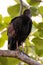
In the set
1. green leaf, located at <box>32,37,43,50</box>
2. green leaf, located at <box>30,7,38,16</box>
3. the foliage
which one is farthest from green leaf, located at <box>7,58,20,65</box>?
green leaf, located at <box>30,7,38,16</box>

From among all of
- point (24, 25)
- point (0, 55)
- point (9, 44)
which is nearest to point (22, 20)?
point (24, 25)

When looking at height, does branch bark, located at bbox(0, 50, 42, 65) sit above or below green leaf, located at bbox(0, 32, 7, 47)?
below

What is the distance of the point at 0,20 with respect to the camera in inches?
50.6

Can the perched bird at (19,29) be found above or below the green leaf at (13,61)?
above

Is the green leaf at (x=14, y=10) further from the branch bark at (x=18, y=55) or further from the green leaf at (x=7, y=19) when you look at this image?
the branch bark at (x=18, y=55)

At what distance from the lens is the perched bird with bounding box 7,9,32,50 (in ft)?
4.16

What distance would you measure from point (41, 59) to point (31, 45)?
0.08 meters

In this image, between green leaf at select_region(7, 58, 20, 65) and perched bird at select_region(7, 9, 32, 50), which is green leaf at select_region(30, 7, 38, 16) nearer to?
perched bird at select_region(7, 9, 32, 50)

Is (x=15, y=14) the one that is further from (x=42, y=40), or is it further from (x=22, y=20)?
(x=42, y=40)

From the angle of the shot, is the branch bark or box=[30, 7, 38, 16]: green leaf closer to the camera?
the branch bark

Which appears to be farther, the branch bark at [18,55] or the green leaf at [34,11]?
the green leaf at [34,11]

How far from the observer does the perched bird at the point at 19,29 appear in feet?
4.16

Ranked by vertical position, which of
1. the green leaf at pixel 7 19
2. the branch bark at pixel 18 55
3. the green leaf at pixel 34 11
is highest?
the green leaf at pixel 34 11

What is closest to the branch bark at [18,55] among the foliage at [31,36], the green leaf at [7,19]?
the foliage at [31,36]
